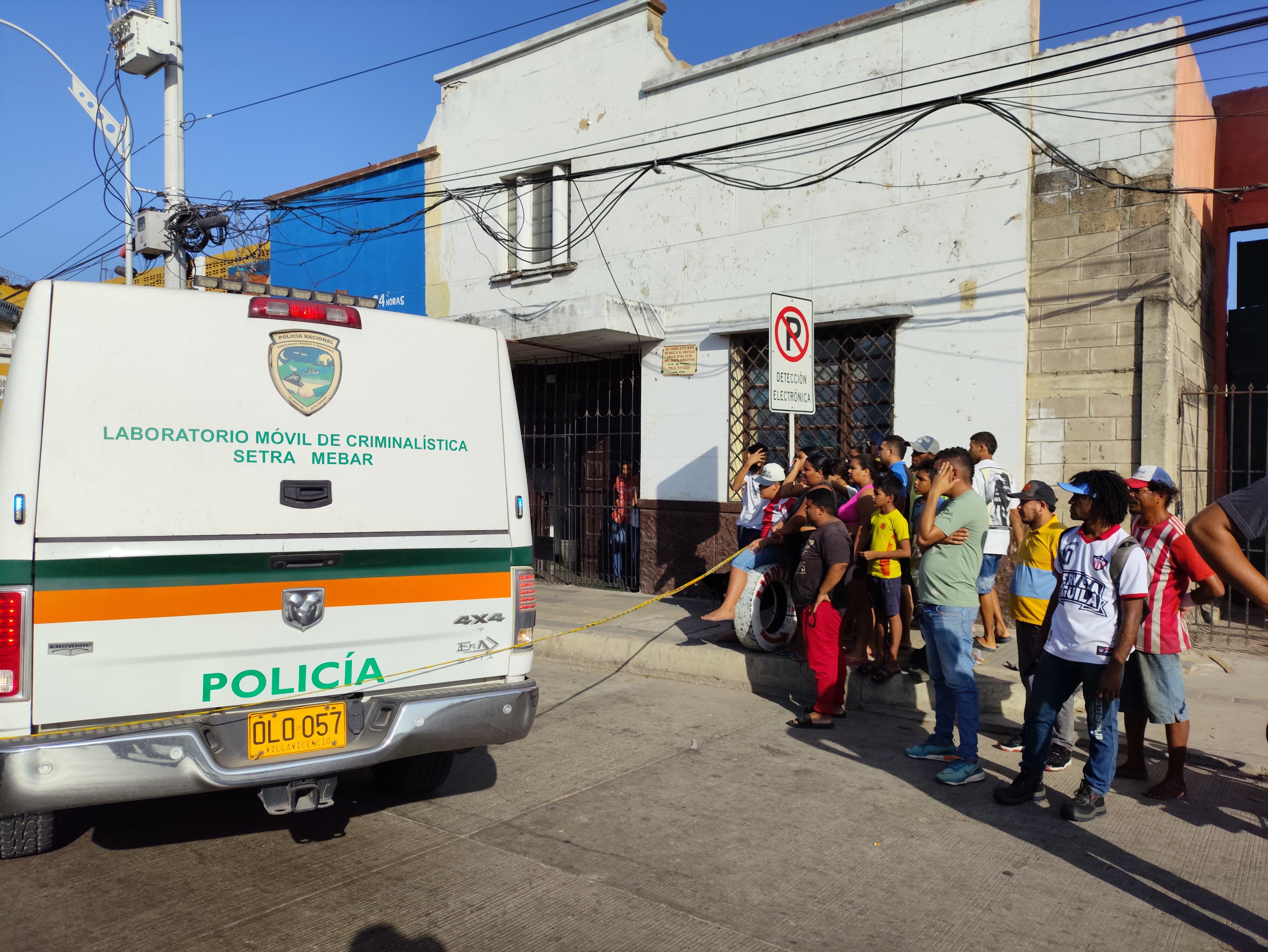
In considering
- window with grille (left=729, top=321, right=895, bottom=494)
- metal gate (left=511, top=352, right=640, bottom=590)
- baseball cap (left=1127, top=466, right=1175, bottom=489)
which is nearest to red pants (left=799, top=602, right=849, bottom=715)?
baseball cap (left=1127, top=466, right=1175, bottom=489)

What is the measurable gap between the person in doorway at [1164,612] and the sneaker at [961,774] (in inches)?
33.4

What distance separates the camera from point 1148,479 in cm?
496

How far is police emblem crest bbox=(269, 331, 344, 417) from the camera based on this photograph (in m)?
4.02

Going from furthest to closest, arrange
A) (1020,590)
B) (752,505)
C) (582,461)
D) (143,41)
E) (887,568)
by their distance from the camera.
→ (582,461) → (143,41) → (752,505) → (887,568) → (1020,590)

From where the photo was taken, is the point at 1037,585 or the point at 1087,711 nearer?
the point at 1087,711

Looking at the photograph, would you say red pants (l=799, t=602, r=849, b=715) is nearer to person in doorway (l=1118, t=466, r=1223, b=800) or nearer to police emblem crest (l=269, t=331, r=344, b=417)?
person in doorway (l=1118, t=466, r=1223, b=800)

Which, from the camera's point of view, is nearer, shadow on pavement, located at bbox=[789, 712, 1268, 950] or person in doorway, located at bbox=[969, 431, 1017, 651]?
shadow on pavement, located at bbox=[789, 712, 1268, 950]

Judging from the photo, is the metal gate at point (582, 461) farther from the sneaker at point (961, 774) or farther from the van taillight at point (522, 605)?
the van taillight at point (522, 605)

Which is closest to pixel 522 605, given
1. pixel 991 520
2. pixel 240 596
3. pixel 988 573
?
pixel 240 596

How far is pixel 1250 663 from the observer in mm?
8008

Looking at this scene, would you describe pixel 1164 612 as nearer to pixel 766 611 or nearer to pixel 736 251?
pixel 766 611

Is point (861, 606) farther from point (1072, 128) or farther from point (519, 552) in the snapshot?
point (1072, 128)

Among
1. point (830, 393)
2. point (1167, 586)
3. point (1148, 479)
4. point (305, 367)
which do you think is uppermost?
point (830, 393)

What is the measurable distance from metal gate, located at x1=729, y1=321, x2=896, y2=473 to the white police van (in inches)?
240
